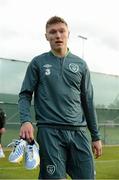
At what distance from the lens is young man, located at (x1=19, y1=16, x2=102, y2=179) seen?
15.9 ft

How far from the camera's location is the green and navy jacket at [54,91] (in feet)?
16.0

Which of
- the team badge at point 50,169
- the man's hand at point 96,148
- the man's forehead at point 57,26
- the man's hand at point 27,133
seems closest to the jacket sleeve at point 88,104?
the man's hand at point 96,148

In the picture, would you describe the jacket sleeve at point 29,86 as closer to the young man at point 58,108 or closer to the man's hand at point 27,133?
the young man at point 58,108

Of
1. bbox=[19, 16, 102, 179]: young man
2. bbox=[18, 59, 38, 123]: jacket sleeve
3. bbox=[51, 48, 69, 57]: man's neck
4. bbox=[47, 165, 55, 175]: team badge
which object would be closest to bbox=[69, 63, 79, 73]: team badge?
bbox=[19, 16, 102, 179]: young man

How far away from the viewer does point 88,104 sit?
5160 millimetres

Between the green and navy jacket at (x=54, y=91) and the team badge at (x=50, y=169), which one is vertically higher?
the green and navy jacket at (x=54, y=91)

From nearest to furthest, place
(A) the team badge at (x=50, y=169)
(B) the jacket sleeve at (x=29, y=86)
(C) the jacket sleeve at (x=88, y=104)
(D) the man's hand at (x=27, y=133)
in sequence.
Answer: (D) the man's hand at (x=27, y=133), (A) the team badge at (x=50, y=169), (B) the jacket sleeve at (x=29, y=86), (C) the jacket sleeve at (x=88, y=104)

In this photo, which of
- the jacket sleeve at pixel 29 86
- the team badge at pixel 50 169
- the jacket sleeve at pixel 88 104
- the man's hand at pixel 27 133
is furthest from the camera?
the jacket sleeve at pixel 88 104

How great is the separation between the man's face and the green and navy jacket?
104 mm

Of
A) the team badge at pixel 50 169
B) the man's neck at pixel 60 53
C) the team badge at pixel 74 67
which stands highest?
the man's neck at pixel 60 53

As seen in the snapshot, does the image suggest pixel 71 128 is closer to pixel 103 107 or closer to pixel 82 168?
pixel 82 168

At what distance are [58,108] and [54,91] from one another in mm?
159

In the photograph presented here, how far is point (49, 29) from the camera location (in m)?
5.02

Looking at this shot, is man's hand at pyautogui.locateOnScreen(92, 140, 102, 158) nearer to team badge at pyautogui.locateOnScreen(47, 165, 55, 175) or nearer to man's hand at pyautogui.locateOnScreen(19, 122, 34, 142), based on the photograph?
team badge at pyautogui.locateOnScreen(47, 165, 55, 175)
